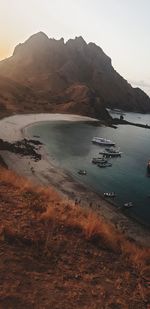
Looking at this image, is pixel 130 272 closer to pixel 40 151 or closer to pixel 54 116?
pixel 40 151

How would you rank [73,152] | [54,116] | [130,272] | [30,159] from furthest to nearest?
[54,116] < [73,152] < [30,159] < [130,272]

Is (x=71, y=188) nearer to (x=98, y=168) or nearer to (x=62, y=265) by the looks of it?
(x=98, y=168)

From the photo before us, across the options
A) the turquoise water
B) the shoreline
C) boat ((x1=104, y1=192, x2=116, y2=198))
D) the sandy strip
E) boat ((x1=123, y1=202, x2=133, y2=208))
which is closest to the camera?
the shoreline

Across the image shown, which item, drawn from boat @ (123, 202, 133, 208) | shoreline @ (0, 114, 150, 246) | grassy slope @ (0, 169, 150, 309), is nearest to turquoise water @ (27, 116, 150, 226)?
boat @ (123, 202, 133, 208)

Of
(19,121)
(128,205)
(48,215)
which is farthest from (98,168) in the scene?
(19,121)

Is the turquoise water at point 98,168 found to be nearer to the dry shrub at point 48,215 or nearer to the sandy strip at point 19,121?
the sandy strip at point 19,121

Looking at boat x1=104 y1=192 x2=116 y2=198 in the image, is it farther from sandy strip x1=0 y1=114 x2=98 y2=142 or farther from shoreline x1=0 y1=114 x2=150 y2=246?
sandy strip x1=0 y1=114 x2=98 y2=142

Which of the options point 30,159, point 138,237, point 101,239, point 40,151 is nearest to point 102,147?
point 40,151

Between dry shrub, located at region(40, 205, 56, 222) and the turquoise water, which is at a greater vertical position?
dry shrub, located at region(40, 205, 56, 222)

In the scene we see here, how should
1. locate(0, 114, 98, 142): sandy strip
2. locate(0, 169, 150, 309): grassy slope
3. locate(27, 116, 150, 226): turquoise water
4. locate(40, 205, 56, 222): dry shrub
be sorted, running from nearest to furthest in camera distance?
locate(0, 169, 150, 309): grassy slope, locate(40, 205, 56, 222): dry shrub, locate(27, 116, 150, 226): turquoise water, locate(0, 114, 98, 142): sandy strip
